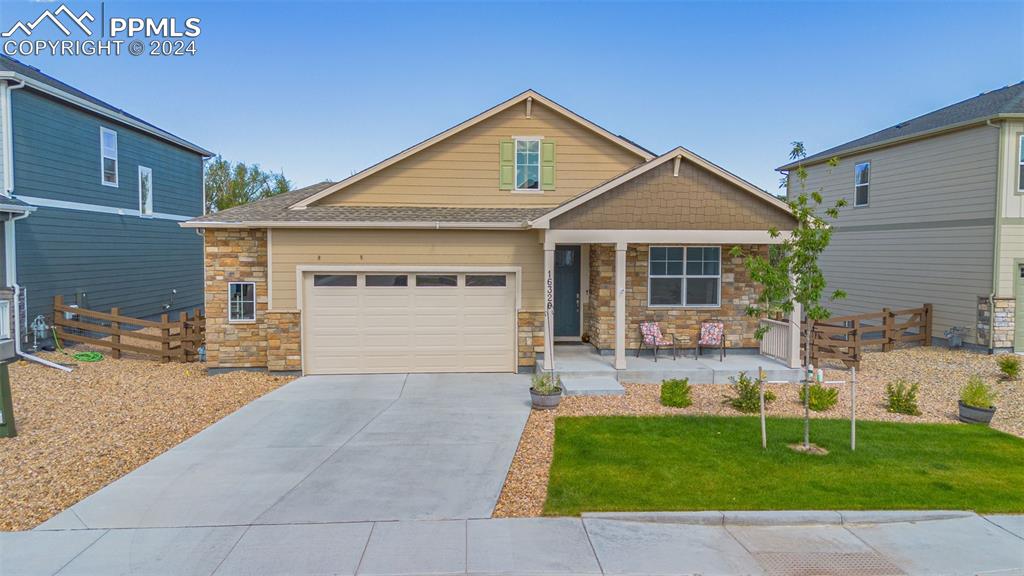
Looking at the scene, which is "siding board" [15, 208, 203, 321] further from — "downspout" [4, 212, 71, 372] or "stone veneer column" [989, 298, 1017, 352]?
"stone veneer column" [989, 298, 1017, 352]

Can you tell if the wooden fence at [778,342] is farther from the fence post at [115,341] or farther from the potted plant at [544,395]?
the fence post at [115,341]

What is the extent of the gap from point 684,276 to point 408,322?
5973 mm

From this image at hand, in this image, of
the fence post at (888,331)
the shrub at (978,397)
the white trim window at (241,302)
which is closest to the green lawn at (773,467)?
the shrub at (978,397)

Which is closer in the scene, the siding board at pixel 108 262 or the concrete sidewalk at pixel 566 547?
the concrete sidewalk at pixel 566 547

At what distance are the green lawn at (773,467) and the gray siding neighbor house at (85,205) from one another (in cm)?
1275

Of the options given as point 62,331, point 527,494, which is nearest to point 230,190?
point 62,331

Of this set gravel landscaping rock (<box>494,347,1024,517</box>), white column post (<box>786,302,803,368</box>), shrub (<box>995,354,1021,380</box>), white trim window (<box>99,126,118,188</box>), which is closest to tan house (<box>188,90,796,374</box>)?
white column post (<box>786,302,803,368</box>)

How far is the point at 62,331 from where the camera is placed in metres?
14.7

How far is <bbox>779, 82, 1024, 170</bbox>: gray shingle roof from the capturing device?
571 inches

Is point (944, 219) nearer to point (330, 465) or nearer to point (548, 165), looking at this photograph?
Result: point (548, 165)

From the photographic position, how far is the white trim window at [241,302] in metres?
12.4

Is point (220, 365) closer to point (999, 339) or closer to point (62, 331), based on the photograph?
point (62, 331)

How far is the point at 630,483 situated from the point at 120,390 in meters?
9.42

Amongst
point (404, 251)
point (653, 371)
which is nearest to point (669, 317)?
point (653, 371)
